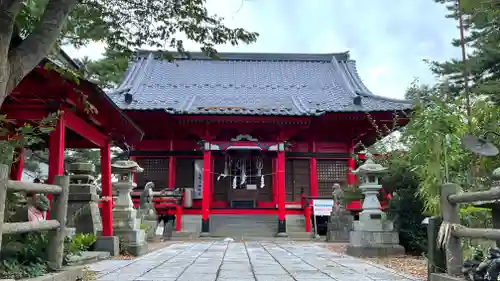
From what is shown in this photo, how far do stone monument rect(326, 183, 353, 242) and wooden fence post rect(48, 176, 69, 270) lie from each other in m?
8.54

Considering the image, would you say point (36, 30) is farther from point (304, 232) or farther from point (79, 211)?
point (304, 232)

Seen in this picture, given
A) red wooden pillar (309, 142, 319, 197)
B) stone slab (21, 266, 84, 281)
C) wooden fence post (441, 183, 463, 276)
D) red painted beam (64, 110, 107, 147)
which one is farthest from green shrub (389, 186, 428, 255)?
red wooden pillar (309, 142, 319, 197)

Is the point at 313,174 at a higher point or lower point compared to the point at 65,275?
higher

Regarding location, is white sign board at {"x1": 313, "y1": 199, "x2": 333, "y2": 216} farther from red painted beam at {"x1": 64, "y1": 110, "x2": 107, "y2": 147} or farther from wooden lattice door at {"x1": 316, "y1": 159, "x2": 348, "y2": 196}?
red painted beam at {"x1": 64, "y1": 110, "x2": 107, "y2": 147}

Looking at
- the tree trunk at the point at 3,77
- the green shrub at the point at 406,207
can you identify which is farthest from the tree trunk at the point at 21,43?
the green shrub at the point at 406,207

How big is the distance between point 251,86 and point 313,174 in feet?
17.5

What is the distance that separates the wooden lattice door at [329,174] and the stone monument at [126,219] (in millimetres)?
8334

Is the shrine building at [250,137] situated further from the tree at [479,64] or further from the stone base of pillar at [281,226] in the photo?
the tree at [479,64]

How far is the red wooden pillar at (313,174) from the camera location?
15.0m

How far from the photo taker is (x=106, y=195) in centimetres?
785

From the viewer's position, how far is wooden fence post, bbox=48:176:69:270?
4227mm

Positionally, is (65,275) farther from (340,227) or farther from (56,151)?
(340,227)

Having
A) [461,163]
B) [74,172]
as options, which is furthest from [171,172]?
[461,163]

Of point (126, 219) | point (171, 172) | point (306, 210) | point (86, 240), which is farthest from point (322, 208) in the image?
point (86, 240)
